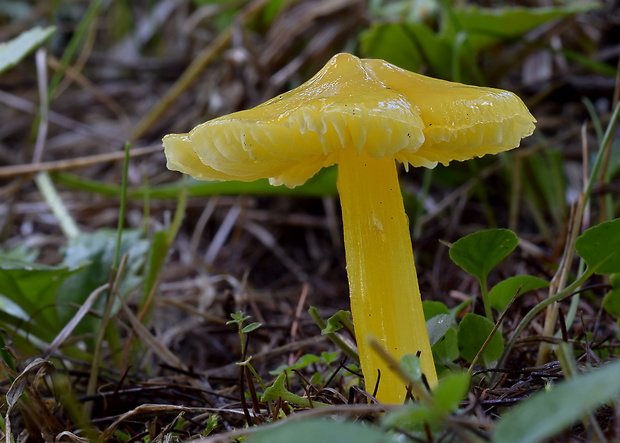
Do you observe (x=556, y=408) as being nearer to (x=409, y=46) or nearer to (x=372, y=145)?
(x=372, y=145)

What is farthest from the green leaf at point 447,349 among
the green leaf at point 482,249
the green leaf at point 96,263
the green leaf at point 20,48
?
the green leaf at point 20,48

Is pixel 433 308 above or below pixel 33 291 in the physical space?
below

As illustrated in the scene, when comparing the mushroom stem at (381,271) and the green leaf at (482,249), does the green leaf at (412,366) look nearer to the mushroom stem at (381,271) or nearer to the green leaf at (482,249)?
the mushroom stem at (381,271)

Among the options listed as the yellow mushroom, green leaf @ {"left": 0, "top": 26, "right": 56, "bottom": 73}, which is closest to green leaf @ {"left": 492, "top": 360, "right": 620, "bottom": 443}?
the yellow mushroom

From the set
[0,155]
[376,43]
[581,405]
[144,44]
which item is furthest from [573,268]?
[144,44]

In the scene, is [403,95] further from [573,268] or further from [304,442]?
[573,268]

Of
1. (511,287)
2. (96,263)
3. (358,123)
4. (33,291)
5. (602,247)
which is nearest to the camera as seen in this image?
(358,123)

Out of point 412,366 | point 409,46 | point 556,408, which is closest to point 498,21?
point 409,46
